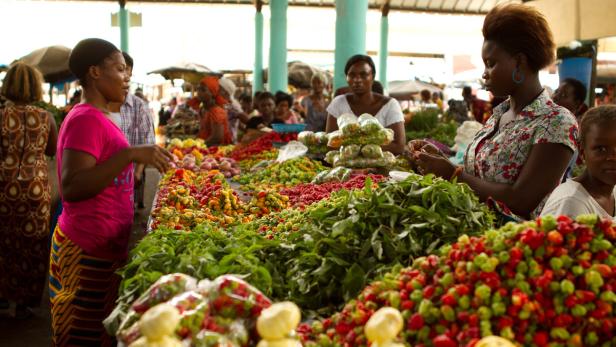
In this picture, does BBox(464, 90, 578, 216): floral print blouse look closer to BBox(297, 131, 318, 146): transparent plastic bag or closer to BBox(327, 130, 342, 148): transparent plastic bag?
BBox(327, 130, 342, 148): transparent plastic bag

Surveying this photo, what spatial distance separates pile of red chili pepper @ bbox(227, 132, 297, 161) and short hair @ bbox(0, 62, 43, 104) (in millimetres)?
2625

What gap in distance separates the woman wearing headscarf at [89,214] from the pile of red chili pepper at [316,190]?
111 cm

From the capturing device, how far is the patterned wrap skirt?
9.96 feet

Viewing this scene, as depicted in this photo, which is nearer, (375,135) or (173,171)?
(375,135)

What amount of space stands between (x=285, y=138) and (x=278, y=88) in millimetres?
8897

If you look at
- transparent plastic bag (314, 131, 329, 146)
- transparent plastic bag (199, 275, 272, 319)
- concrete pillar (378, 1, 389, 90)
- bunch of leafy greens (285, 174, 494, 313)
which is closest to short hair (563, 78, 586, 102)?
transparent plastic bag (314, 131, 329, 146)

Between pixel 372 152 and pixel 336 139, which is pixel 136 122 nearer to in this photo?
pixel 336 139

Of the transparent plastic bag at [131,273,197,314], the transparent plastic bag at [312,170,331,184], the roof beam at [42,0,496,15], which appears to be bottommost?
the transparent plastic bag at [312,170,331,184]

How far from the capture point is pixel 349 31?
8.46 m

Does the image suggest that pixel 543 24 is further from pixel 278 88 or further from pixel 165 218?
pixel 278 88

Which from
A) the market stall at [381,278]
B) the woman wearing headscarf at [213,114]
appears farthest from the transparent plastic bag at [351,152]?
the woman wearing headscarf at [213,114]

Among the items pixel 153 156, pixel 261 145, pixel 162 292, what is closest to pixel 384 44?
pixel 261 145

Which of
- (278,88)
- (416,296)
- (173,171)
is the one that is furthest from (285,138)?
(278,88)

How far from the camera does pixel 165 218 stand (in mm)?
3428
